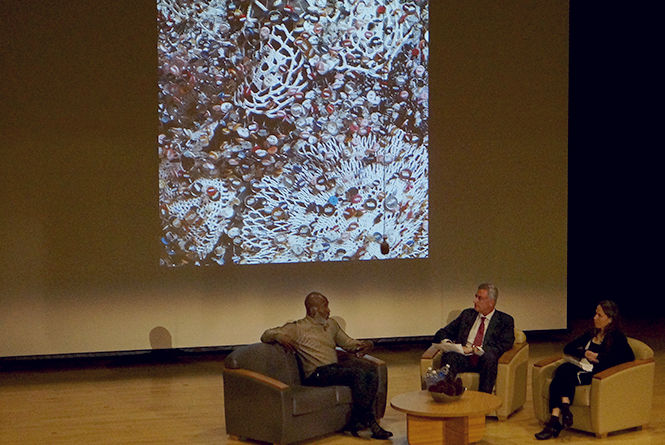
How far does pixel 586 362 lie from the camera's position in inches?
260

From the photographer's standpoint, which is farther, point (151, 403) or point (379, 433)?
point (151, 403)

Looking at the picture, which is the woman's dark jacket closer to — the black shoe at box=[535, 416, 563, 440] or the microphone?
the black shoe at box=[535, 416, 563, 440]

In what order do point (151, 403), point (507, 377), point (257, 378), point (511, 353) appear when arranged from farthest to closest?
point (151, 403), point (511, 353), point (507, 377), point (257, 378)

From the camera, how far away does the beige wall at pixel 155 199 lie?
27.6 feet

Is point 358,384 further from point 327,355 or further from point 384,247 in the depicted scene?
point 384,247

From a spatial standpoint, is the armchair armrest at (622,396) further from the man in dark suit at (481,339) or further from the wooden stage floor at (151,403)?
the man in dark suit at (481,339)

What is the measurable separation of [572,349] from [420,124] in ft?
10.3

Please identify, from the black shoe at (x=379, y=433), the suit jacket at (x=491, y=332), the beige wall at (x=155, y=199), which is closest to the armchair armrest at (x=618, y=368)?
the suit jacket at (x=491, y=332)

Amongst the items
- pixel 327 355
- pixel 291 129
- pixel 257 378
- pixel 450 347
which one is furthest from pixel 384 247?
pixel 257 378

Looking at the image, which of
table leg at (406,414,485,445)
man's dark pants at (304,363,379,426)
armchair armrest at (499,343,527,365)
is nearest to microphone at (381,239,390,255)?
armchair armrest at (499,343,527,365)

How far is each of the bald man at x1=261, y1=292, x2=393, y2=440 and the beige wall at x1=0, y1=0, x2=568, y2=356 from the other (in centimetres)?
224

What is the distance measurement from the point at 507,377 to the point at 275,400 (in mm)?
1713

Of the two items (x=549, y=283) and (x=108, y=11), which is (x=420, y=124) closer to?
(x=549, y=283)

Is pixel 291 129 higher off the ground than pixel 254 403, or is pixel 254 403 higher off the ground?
pixel 291 129
